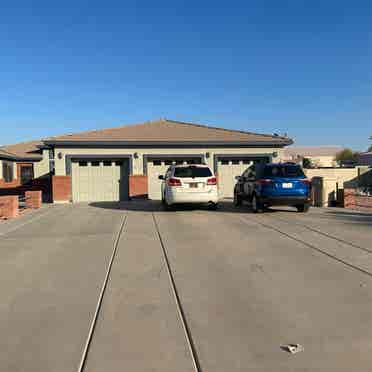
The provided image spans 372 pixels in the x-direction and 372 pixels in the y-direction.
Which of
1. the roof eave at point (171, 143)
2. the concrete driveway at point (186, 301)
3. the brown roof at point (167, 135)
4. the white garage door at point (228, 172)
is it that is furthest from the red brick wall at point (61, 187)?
the concrete driveway at point (186, 301)

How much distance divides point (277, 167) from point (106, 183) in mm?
9877

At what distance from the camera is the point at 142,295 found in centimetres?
489

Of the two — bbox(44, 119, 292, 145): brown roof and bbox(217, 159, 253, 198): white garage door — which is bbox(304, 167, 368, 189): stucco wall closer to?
bbox(44, 119, 292, 145): brown roof

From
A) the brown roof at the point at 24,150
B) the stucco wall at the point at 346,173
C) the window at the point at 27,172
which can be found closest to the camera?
the stucco wall at the point at 346,173

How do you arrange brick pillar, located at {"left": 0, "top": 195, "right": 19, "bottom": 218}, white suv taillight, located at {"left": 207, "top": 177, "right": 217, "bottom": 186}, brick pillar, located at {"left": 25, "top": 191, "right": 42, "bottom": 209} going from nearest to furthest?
brick pillar, located at {"left": 0, "top": 195, "right": 19, "bottom": 218}
white suv taillight, located at {"left": 207, "top": 177, "right": 217, "bottom": 186}
brick pillar, located at {"left": 25, "top": 191, "right": 42, "bottom": 209}

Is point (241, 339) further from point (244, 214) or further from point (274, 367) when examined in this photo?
point (244, 214)

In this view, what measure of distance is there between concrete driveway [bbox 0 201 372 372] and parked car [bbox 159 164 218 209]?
400cm

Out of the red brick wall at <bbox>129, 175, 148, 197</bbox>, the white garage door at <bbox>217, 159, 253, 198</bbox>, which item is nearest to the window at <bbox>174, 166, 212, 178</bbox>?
the red brick wall at <bbox>129, 175, 148, 197</bbox>

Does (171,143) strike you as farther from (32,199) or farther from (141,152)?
(32,199)

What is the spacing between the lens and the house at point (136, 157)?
19.2 meters

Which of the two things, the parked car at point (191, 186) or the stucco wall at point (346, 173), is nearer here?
the parked car at point (191, 186)

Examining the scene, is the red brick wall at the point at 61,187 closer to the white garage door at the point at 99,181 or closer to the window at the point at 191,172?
the white garage door at the point at 99,181

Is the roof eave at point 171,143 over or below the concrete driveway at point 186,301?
over

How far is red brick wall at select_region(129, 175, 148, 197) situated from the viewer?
19.5m
